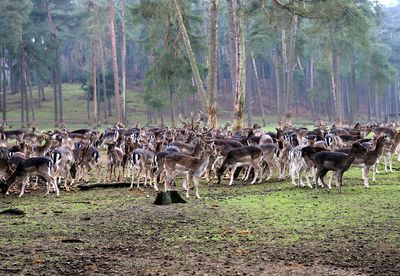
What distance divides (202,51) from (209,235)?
24.5 m

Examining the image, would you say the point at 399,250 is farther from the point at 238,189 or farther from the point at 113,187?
the point at 113,187

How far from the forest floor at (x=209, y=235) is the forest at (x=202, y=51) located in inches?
552

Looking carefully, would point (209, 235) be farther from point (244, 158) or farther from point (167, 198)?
point (244, 158)

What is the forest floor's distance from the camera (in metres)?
6.73

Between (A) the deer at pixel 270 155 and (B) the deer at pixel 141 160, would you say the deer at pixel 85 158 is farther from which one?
(A) the deer at pixel 270 155

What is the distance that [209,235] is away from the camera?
27.4 feet

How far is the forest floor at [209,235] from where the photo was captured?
6.73m

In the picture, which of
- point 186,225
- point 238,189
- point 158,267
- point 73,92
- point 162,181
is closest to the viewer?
point 158,267

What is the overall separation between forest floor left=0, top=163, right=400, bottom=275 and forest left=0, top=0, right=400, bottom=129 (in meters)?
14.0

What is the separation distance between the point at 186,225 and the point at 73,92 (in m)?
65.2

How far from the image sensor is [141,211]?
10.3 metres

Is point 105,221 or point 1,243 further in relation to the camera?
point 105,221

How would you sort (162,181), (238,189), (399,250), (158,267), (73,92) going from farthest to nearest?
1. (73,92)
2. (162,181)
3. (238,189)
4. (399,250)
5. (158,267)

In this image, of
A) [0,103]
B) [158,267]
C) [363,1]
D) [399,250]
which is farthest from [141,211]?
[0,103]
